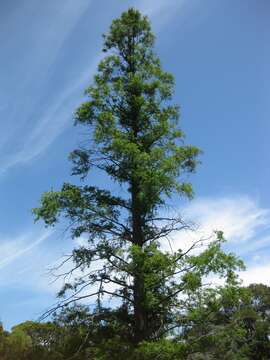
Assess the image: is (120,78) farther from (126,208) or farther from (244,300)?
(244,300)

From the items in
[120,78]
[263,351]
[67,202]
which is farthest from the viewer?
[263,351]

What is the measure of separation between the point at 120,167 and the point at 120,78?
327cm

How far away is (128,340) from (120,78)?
822 centimetres

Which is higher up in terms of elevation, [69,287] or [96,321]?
[69,287]

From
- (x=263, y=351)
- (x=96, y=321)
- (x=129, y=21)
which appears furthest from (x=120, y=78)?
(x=263, y=351)

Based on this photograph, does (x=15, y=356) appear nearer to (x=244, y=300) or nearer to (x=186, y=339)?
(x=186, y=339)

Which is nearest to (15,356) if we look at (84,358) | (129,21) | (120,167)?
(84,358)

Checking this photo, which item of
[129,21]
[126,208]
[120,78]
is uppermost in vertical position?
[129,21]

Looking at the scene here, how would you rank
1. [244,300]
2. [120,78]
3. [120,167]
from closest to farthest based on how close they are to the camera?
[244,300] → [120,167] → [120,78]

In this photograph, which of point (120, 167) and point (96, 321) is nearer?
point (96, 321)

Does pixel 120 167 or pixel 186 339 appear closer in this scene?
pixel 186 339

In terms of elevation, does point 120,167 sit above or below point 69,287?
above

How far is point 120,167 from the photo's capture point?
13.2m

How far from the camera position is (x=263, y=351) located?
1726 inches
